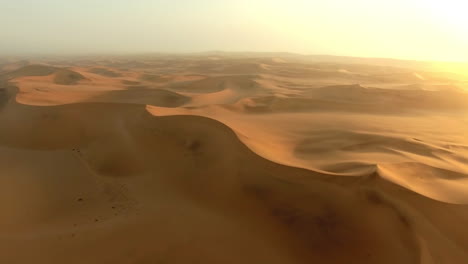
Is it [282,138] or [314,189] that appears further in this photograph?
[282,138]

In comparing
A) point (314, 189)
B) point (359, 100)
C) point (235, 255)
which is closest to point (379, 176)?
point (314, 189)

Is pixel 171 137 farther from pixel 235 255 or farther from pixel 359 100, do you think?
pixel 359 100

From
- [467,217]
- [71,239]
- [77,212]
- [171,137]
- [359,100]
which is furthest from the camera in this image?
[359,100]

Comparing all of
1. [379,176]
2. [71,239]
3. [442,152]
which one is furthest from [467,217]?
[71,239]

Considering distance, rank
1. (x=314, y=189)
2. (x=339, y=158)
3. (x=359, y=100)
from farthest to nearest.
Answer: (x=359, y=100) < (x=339, y=158) < (x=314, y=189)

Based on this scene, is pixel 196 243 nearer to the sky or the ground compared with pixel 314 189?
nearer to the ground

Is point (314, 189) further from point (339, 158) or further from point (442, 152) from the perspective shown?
point (442, 152)
